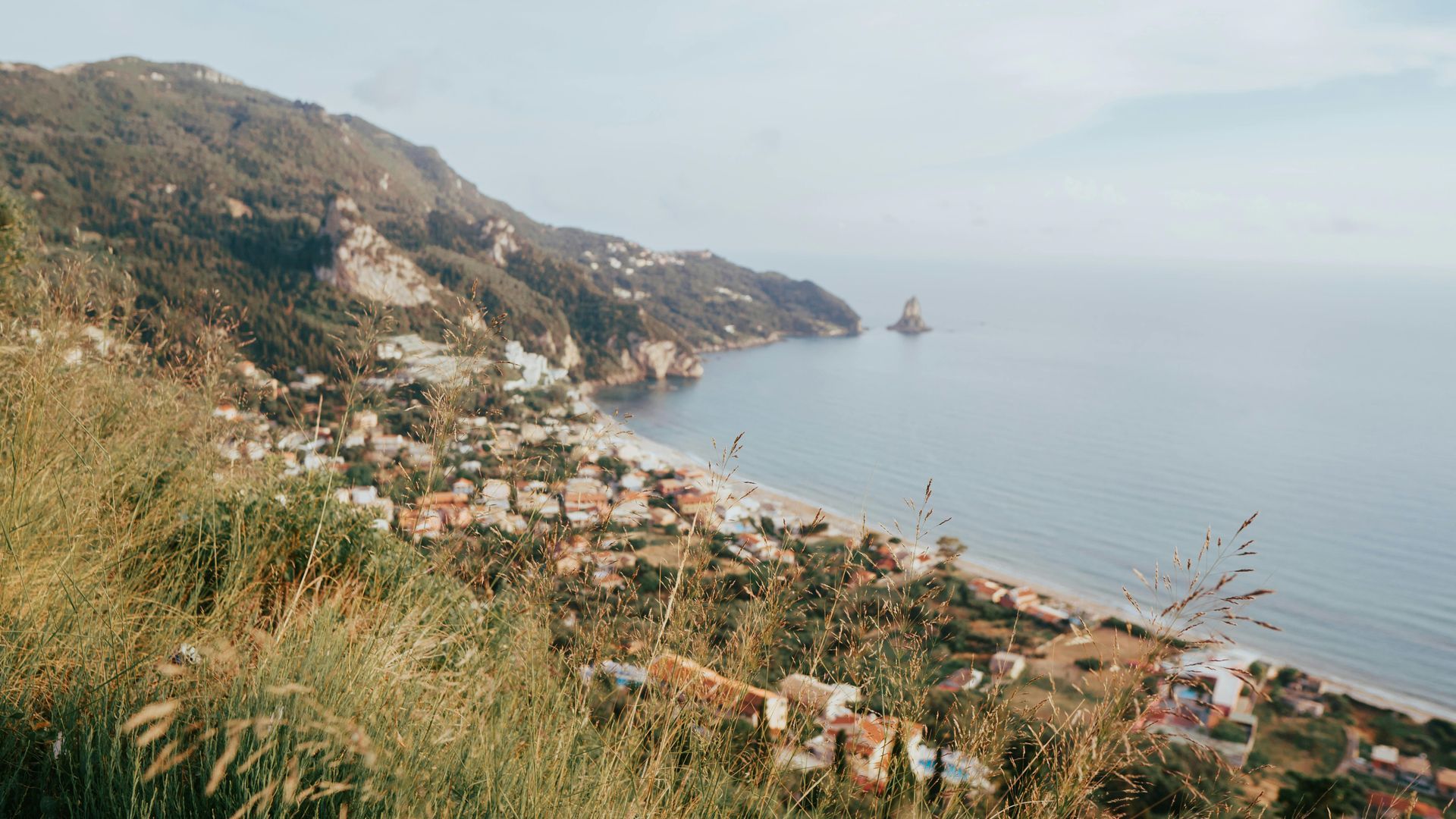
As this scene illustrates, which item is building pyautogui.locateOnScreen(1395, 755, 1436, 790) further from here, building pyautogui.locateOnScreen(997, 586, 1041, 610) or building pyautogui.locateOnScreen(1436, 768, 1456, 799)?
building pyautogui.locateOnScreen(997, 586, 1041, 610)

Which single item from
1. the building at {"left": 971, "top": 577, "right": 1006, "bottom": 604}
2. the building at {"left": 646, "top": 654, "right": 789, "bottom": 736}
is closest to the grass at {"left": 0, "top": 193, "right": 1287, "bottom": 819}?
the building at {"left": 646, "top": 654, "right": 789, "bottom": 736}

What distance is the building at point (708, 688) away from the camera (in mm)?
1621

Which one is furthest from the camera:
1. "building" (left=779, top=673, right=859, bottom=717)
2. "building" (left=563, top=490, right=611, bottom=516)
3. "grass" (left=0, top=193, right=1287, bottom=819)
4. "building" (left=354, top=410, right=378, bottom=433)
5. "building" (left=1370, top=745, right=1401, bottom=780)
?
"building" (left=1370, top=745, right=1401, bottom=780)

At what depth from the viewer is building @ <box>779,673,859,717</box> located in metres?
1.70

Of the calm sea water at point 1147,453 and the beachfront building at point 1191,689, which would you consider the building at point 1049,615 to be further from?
the beachfront building at point 1191,689

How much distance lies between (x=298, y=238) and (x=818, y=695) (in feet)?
214

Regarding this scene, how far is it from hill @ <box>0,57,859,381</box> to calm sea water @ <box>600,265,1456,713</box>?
9.36 metres

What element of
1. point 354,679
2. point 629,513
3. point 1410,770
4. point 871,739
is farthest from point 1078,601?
point 354,679

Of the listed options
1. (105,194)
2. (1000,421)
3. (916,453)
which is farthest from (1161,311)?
(105,194)

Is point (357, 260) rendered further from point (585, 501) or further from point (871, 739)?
point (871, 739)

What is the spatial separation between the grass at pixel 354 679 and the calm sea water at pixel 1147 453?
2.96 ft

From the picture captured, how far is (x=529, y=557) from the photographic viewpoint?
1.93m

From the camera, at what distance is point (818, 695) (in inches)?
67.9

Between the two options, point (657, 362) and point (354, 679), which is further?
point (657, 362)
